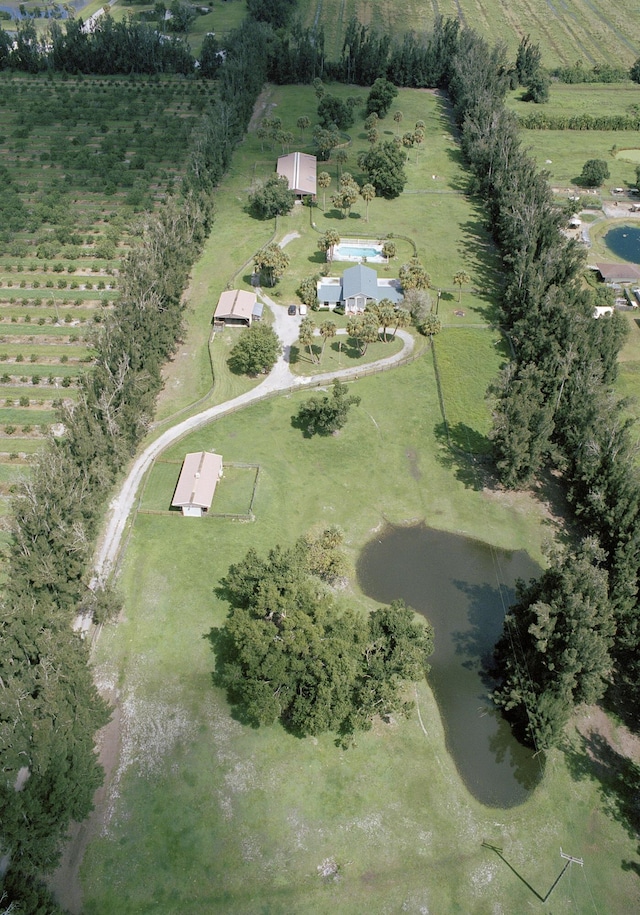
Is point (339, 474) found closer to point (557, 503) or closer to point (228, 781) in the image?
point (557, 503)

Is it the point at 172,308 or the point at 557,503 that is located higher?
the point at 172,308

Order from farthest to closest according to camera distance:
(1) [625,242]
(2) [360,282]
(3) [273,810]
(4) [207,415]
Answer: (1) [625,242] → (2) [360,282] → (4) [207,415] → (3) [273,810]

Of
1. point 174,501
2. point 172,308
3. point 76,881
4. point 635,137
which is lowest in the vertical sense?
point 76,881

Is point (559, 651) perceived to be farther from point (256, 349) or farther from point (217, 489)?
point (256, 349)

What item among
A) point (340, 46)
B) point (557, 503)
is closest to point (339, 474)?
point (557, 503)

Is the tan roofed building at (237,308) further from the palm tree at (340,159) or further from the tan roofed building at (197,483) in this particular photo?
the palm tree at (340,159)

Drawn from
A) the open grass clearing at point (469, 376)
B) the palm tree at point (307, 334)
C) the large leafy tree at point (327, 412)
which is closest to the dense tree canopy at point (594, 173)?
the open grass clearing at point (469, 376)

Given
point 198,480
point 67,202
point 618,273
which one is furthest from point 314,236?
point 198,480
